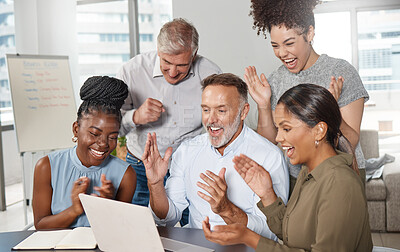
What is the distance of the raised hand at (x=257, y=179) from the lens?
1533mm

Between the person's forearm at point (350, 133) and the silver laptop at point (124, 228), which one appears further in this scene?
the person's forearm at point (350, 133)

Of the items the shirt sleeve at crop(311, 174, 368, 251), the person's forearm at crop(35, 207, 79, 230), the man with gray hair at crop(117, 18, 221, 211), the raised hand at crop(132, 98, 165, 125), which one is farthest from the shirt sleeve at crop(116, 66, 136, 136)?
the shirt sleeve at crop(311, 174, 368, 251)

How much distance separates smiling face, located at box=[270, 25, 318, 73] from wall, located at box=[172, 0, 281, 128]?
1.58m

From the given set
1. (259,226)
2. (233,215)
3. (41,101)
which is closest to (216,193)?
(233,215)

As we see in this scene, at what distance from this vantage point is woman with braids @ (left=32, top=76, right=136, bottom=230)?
1.81 meters

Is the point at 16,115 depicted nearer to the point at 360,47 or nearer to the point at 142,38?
the point at 142,38

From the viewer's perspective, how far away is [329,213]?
1.14m

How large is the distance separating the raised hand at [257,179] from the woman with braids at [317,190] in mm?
141

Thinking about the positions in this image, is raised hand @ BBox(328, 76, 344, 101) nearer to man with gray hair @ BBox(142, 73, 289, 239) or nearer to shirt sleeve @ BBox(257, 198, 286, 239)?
man with gray hair @ BBox(142, 73, 289, 239)

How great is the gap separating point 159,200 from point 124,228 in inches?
17.3

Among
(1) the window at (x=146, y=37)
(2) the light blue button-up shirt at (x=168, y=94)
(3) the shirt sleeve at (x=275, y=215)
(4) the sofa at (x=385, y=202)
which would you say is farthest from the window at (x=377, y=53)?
(3) the shirt sleeve at (x=275, y=215)

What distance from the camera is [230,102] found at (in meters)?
1.83

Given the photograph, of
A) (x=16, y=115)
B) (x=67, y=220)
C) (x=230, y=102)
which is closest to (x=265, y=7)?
(x=230, y=102)

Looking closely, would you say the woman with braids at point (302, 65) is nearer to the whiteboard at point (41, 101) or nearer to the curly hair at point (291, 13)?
the curly hair at point (291, 13)
